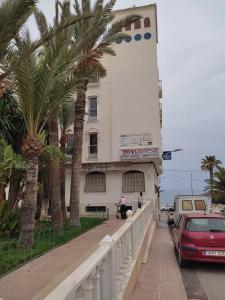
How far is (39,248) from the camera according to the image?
10.7m

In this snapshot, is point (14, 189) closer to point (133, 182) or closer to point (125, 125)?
point (125, 125)

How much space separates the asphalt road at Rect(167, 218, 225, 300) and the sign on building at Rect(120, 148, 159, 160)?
19.1 m

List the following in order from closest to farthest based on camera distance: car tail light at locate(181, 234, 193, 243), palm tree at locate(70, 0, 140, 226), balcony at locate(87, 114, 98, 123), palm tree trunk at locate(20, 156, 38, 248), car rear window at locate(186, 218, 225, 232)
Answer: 1. car tail light at locate(181, 234, 193, 243)
2. car rear window at locate(186, 218, 225, 232)
3. palm tree trunk at locate(20, 156, 38, 248)
4. palm tree at locate(70, 0, 140, 226)
5. balcony at locate(87, 114, 98, 123)

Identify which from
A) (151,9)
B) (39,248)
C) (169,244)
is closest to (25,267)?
(39,248)

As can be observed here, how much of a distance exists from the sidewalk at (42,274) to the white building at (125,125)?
1880 cm

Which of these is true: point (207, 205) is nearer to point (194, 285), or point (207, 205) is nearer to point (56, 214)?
point (56, 214)

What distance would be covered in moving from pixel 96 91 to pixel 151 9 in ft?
27.5

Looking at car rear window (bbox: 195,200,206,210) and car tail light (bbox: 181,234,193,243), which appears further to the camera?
car rear window (bbox: 195,200,206,210)

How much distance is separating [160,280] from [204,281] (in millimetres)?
1115

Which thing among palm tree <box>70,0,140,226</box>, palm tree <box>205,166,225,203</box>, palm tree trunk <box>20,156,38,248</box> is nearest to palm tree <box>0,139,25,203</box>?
palm tree trunk <box>20,156,38,248</box>

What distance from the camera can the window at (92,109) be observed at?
32125 millimetres

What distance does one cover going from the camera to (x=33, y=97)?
10.9 m

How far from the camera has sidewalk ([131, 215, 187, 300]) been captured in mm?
6793

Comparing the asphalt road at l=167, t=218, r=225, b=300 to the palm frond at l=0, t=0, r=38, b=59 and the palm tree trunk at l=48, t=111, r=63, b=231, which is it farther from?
the palm frond at l=0, t=0, r=38, b=59
